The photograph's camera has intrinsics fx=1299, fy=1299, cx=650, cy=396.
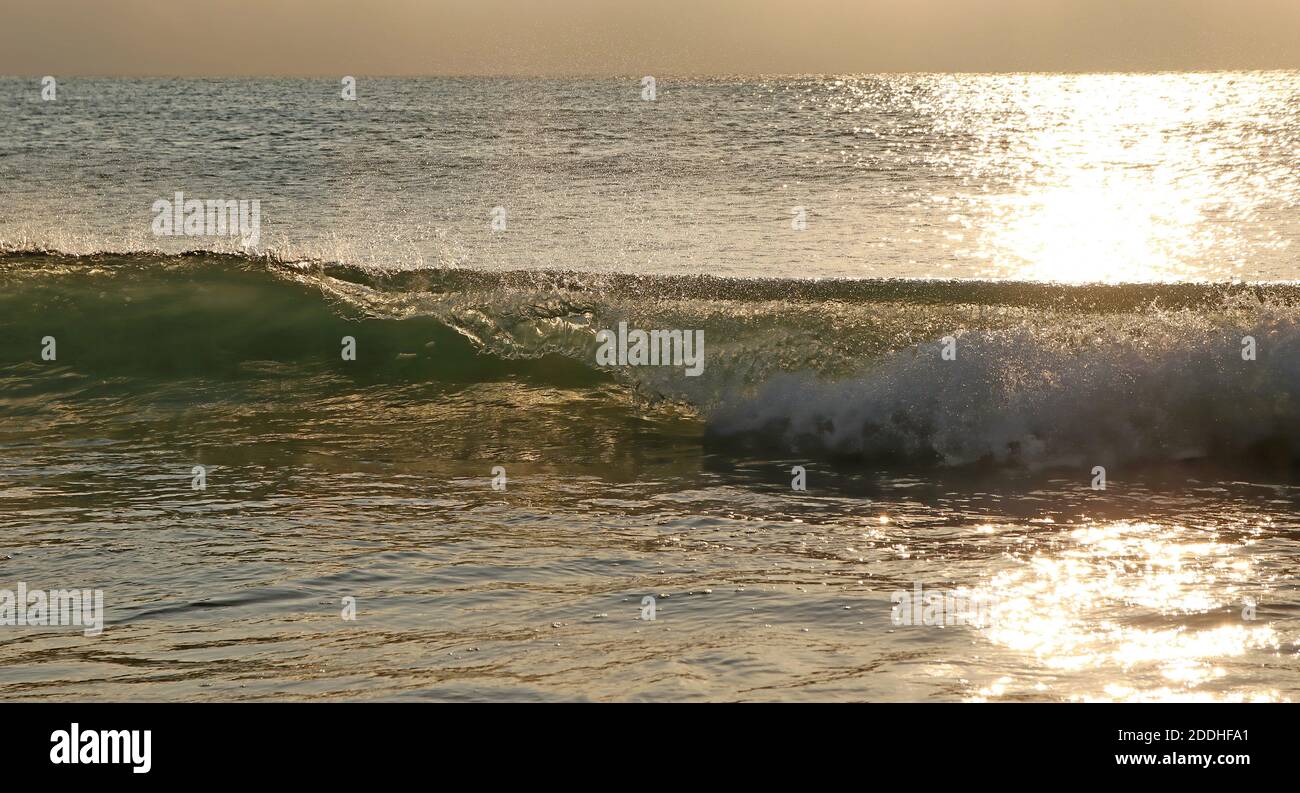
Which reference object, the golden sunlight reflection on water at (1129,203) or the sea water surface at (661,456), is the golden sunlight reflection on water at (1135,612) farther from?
the golden sunlight reflection on water at (1129,203)

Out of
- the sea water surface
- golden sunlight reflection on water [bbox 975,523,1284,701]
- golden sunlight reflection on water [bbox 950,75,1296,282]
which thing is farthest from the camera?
golden sunlight reflection on water [bbox 950,75,1296,282]

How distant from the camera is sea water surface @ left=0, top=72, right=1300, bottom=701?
194 inches

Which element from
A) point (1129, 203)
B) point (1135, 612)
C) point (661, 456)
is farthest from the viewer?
point (1129, 203)

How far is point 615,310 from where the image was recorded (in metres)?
12.2

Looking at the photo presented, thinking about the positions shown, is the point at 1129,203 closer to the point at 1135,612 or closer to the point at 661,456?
the point at 661,456

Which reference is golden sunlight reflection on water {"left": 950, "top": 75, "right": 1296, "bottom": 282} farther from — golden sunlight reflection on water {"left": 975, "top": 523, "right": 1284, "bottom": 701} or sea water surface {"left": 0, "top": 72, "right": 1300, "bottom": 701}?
golden sunlight reflection on water {"left": 975, "top": 523, "right": 1284, "bottom": 701}

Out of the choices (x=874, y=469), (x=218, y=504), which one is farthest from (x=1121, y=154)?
(x=218, y=504)

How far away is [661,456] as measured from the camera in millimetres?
9141

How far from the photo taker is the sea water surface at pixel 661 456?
4.93 meters

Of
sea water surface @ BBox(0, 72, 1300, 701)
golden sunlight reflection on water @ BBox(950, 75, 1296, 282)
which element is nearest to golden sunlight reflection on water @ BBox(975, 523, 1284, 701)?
sea water surface @ BBox(0, 72, 1300, 701)

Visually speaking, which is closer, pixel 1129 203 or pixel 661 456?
pixel 661 456

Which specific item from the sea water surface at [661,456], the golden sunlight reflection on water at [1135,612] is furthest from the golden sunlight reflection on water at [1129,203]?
→ the golden sunlight reflection on water at [1135,612]

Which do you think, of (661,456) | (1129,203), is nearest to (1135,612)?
(661,456)
